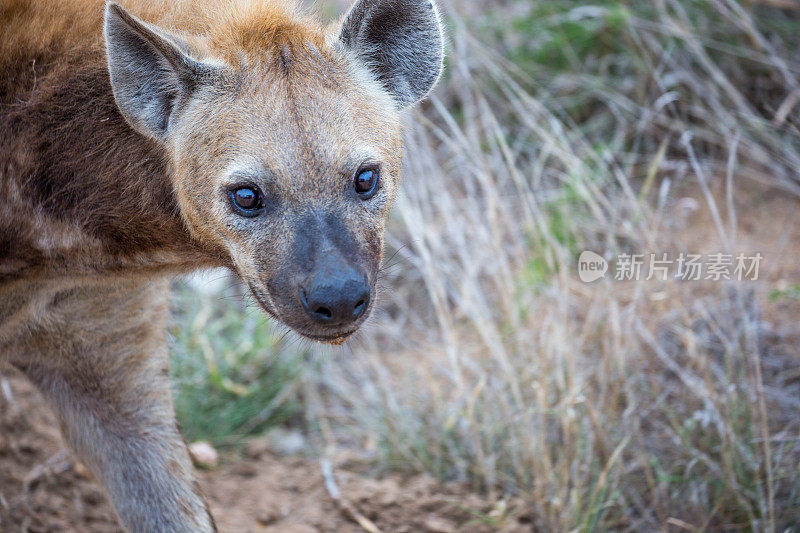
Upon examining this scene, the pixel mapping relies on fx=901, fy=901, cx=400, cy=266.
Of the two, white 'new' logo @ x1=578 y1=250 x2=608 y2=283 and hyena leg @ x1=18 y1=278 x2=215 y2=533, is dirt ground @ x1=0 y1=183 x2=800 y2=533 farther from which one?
white 'new' logo @ x1=578 y1=250 x2=608 y2=283

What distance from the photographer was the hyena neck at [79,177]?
2111 mm

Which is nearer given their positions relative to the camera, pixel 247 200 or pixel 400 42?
pixel 247 200

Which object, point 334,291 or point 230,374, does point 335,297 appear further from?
point 230,374

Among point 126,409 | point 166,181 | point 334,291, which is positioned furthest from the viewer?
point 126,409

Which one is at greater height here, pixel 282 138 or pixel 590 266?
pixel 282 138

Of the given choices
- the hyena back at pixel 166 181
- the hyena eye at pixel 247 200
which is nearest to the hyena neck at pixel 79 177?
the hyena back at pixel 166 181

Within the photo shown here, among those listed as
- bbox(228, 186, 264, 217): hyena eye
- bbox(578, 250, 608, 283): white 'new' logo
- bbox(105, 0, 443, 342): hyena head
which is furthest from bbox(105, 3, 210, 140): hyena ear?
bbox(578, 250, 608, 283): white 'new' logo

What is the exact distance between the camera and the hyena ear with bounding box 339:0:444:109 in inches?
83.5

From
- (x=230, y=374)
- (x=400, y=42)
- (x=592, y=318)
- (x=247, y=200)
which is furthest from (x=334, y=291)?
(x=230, y=374)

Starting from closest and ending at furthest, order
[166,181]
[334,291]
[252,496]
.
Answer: [334,291] → [166,181] → [252,496]

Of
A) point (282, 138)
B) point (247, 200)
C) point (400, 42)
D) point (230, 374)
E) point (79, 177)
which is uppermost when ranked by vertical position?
point (400, 42)

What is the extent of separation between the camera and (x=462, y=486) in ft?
9.57

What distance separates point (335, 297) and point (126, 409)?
0.91m

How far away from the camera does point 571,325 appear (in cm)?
322
